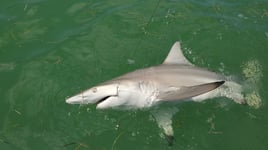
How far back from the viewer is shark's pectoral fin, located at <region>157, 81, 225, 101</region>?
15.7 feet

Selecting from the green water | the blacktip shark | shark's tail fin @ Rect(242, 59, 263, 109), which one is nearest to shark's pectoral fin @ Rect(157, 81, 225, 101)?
the blacktip shark

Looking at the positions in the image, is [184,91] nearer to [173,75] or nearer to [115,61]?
[173,75]

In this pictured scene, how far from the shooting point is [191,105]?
5.95 metres

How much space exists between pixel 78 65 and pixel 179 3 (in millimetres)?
2746

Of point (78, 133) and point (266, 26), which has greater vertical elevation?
point (266, 26)

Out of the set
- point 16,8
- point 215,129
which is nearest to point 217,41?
point 215,129

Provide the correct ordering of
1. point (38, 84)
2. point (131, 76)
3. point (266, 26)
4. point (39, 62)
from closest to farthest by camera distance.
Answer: point (131, 76) < point (38, 84) < point (39, 62) < point (266, 26)

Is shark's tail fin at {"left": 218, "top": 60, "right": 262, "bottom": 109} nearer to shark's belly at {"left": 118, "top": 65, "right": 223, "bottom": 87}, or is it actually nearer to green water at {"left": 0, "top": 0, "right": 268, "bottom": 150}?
green water at {"left": 0, "top": 0, "right": 268, "bottom": 150}

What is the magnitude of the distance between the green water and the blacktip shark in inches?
11.6

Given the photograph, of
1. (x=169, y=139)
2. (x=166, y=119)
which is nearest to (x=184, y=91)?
(x=166, y=119)

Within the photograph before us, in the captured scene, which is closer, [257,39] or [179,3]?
[257,39]

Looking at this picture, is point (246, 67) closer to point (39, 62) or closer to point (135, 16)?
point (135, 16)

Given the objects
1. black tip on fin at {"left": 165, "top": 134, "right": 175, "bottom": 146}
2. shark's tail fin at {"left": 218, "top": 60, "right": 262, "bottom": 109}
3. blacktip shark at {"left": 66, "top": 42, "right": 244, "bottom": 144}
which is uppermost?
blacktip shark at {"left": 66, "top": 42, "right": 244, "bottom": 144}

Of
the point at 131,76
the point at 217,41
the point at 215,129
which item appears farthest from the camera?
the point at 217,41
